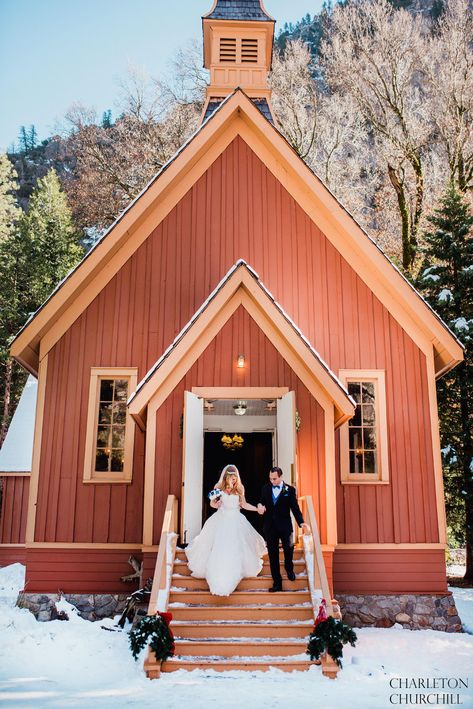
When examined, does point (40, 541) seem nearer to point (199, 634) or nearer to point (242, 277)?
point (199, 634)

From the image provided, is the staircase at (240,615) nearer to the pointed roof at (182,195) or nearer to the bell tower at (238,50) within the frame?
the pointed roof at (182,195)

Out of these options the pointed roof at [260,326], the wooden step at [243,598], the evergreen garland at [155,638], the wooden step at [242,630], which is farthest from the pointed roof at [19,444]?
the evergreen garland at [155,638]

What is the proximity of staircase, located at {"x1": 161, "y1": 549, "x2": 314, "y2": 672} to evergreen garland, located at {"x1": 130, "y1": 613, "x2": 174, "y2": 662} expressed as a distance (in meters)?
0.19

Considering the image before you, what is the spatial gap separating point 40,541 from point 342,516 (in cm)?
500

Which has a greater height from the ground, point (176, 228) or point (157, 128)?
point (157, 128)

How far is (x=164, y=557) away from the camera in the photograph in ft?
25.4

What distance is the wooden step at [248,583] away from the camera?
26.7 feet

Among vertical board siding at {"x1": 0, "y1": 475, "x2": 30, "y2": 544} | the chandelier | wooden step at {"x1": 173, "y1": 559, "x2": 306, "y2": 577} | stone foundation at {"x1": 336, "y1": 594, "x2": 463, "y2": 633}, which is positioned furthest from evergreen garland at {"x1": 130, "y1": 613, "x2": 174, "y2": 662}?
vertical board siding at {"x1": 0, "y1": 475, "x2": 30, "y2": 544}

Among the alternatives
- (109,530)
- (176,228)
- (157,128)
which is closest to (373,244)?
(176,228)

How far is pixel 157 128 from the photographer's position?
2708 cm

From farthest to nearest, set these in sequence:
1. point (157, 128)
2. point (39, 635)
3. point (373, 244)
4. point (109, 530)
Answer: point (157, 128) → point (373, 244) → point (109, 530) → point (39, 635)

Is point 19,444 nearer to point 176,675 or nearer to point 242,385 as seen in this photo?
point 242,385

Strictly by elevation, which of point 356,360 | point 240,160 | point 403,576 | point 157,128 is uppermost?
point 157,128

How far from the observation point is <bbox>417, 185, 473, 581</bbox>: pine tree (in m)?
14.3
